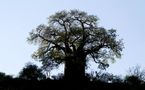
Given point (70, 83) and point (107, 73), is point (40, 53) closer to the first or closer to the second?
point (107, 73)

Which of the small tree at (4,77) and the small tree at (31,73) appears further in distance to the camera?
the small tree at (31,73)

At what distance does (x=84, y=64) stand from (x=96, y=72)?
5.29 m

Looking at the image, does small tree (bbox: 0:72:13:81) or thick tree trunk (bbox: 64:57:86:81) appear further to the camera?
thick tree trunk (bbox: 64:57:86:81)

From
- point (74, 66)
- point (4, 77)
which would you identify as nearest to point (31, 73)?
point (4, 77)

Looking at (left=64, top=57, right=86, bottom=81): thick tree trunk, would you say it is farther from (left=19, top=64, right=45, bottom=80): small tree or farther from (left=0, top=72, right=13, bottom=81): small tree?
(left=0, top=72, right=13, bottom=81): small tree

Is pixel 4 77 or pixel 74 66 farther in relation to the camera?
pixel 74 66

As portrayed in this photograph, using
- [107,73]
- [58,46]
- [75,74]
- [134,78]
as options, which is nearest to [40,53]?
[58,46]

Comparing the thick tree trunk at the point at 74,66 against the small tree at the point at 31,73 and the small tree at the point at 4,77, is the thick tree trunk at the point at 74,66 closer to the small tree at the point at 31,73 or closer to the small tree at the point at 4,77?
the small tree at the point at 31,73

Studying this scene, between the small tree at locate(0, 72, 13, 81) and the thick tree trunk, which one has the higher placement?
the thick tree trunk

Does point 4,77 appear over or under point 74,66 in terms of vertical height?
under

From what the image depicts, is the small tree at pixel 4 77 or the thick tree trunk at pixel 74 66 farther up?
the thick tree trunk at pixel 74 66

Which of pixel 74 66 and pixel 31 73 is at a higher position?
pixel 74 66

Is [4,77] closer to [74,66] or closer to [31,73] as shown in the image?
[31,73]

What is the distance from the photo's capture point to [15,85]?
37.5m
